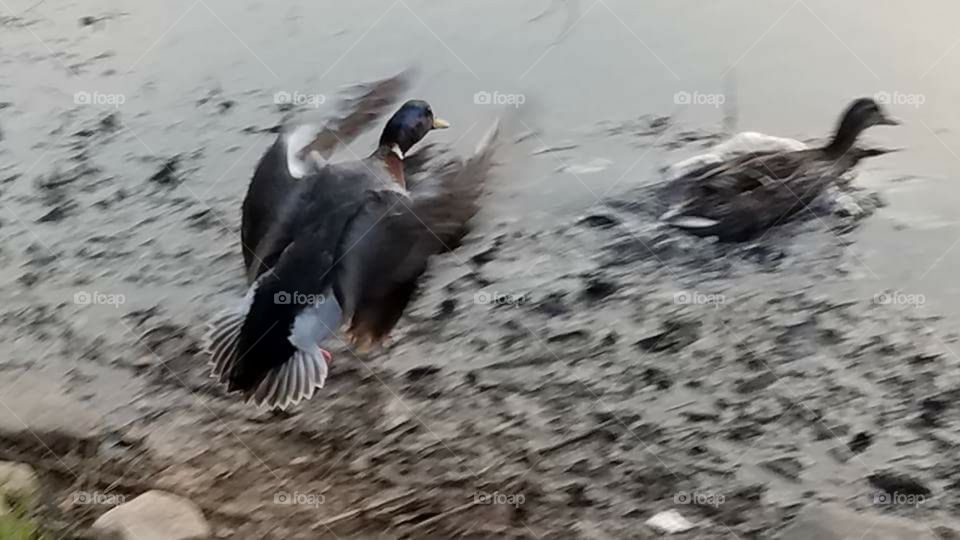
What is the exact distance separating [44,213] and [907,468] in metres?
1.21

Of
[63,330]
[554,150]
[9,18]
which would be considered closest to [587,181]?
[554,150]

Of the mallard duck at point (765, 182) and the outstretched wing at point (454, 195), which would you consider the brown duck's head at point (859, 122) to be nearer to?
the mallard duck at point (765, 182)

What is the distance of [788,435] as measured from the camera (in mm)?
1181

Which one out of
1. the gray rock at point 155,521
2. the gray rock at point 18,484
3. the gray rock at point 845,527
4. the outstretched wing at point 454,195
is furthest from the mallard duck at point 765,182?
the gray rock at point 18,484

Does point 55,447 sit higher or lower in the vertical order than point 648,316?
lower

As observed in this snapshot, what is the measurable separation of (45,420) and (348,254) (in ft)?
1.60

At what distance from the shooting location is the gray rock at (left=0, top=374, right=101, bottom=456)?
1280mm

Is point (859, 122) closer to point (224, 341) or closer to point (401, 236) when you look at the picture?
point (401, 236)

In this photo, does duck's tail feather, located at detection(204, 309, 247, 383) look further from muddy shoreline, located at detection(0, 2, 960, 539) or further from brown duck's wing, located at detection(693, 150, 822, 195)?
brown duck's wing, located at detection(693, 150, 822, 195)

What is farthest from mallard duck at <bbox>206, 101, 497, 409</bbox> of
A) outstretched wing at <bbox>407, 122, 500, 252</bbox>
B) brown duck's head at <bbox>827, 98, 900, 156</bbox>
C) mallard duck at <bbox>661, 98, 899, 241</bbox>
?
brown duck's head at <bbox>827, 98, 900, 156</bbox>

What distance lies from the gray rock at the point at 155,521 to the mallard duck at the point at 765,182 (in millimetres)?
757

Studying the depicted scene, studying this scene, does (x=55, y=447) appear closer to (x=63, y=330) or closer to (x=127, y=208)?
(x=63, y=330)

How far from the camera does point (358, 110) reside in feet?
4.15

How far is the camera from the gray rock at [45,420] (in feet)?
4.20
